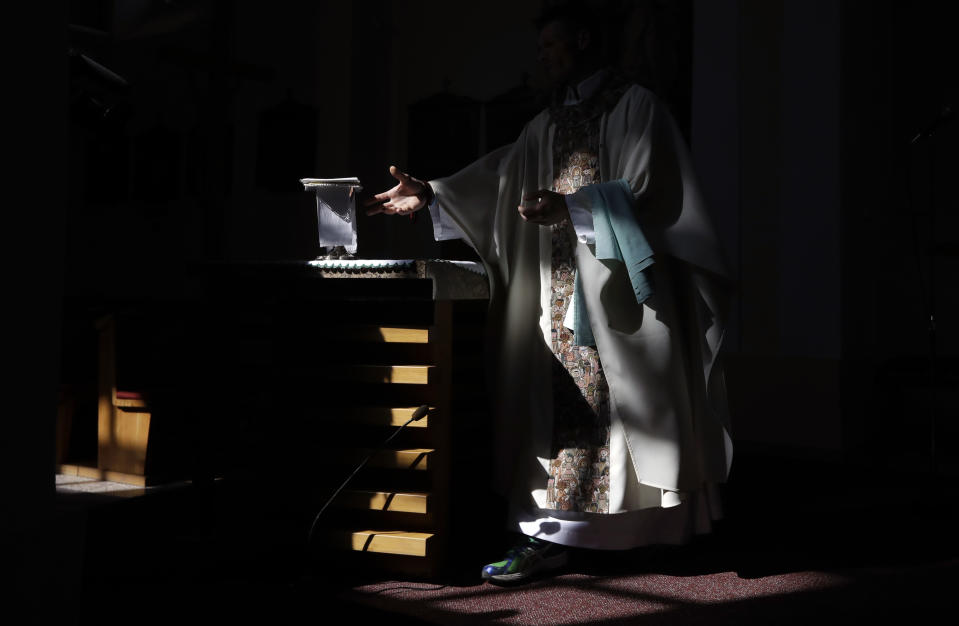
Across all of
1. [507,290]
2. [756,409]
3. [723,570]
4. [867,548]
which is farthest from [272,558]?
[756,409]

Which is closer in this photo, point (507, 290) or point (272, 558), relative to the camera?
point (272, 558)

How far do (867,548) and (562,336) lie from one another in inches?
51.8

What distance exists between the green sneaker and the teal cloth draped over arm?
847mm

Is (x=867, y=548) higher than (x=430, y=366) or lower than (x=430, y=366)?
lower

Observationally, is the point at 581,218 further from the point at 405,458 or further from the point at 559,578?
the point at 559,578

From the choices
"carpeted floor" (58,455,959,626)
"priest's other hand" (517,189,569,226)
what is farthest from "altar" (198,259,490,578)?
"priest's other hand" (517,189,569,226)

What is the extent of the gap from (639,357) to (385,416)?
2.72 ft

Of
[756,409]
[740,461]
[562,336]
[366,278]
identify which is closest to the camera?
[366,278]

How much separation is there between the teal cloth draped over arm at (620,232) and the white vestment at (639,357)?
0.21 ft

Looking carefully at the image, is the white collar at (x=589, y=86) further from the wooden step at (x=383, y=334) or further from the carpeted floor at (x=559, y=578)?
the carpeted floor at (x=559, y=578)

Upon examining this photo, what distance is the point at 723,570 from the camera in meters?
2.96

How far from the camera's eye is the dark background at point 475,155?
182cm

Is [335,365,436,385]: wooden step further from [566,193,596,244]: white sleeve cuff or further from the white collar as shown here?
the white collar

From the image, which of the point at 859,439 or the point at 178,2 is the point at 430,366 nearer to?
the point at 178,2
